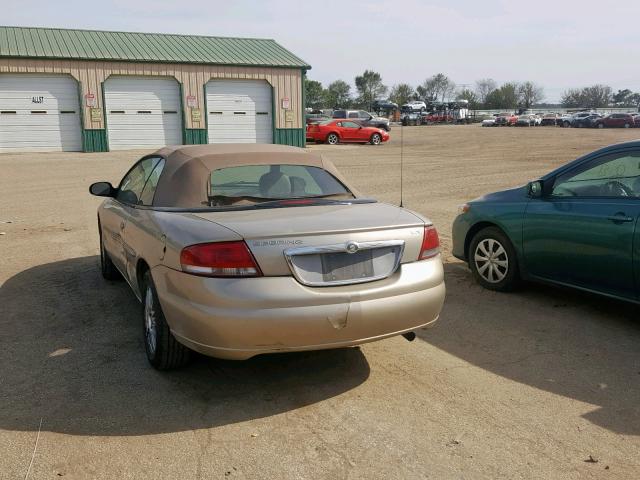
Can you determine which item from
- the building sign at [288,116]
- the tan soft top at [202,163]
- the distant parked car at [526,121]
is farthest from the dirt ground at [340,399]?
the distant parked car at [526,121]

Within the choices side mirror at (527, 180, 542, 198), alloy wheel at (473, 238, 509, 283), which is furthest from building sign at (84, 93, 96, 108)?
side mirror at (527, 180, 542, 198)

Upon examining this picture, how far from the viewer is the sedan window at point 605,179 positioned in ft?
17.0

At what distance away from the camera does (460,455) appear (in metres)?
3.20

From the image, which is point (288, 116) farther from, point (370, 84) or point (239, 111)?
point (370, 84)

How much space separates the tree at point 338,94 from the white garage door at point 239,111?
253ft

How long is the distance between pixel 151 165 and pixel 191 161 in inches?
32.4

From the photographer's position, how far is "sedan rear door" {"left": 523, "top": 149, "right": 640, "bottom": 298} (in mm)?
4910

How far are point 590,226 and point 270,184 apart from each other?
8.60 feet

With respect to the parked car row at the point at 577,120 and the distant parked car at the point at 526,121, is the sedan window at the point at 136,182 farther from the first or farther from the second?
the distant parked car at the point at 526,121

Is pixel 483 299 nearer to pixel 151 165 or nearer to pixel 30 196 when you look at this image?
pixel 151 165

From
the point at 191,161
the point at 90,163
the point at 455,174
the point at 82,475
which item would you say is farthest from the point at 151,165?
the point at 90,163

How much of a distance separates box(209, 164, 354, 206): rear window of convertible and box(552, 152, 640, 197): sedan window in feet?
6.99

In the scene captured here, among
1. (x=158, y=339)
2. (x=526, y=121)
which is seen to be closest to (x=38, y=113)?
(x=158, y=339)

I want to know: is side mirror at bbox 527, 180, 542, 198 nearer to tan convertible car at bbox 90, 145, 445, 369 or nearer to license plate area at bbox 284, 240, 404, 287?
tan convertible car at bbox 90, 145, 445, 369
